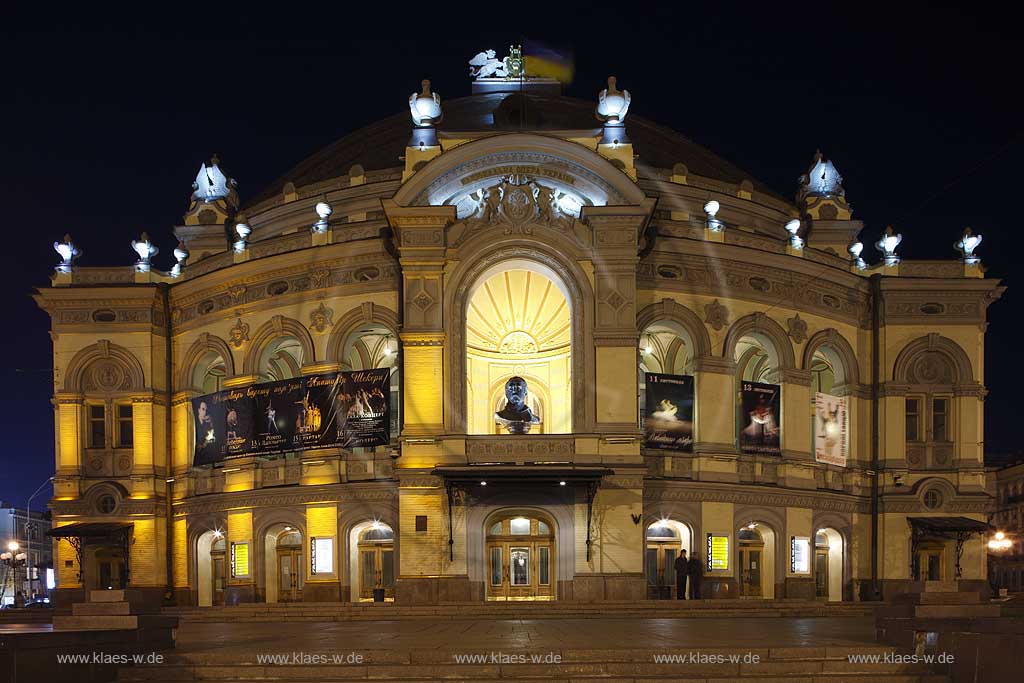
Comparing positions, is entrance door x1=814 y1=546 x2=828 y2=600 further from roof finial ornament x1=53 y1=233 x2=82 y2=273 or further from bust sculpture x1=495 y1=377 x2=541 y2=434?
roof finial ornament x1=53 y1=233 x2=82 y2=273

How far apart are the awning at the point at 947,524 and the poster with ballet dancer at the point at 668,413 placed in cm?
1004

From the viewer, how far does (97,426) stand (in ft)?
151

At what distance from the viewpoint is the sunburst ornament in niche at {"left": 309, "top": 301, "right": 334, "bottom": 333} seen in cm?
4222

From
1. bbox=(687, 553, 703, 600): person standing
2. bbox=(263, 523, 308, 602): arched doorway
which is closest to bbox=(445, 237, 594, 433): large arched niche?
bbox=(687, 553, 703, 600): person standing

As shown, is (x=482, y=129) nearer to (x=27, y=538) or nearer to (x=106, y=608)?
(x=106, y=608)

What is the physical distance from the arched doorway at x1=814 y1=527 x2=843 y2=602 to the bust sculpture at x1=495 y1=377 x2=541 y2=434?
40.4 ft

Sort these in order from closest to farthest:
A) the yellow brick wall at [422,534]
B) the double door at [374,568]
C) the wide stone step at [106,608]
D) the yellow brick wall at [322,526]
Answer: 1. the wide stone step at [106,608]
2. the yellow brick wall at [422,534]
3. the double door at [374,568]
4. the yellow brick wall at [322,526]

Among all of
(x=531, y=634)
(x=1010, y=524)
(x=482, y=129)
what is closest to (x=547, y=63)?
(x=482, y=129)

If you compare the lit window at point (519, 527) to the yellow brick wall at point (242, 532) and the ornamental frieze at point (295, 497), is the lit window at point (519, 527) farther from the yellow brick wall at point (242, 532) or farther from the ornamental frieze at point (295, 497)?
the yellow brick wall at point (242, 532)

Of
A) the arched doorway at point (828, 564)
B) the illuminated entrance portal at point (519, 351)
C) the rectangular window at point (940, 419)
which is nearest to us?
the illuminated entrance portal at point (519, 351)

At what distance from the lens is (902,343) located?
4534cm

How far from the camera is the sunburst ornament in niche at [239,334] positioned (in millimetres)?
43938

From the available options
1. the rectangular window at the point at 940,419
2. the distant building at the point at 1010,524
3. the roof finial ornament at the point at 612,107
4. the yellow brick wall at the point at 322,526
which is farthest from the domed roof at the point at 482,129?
the distant building at the point at 1010,524

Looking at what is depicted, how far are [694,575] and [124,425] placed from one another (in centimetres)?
2281
